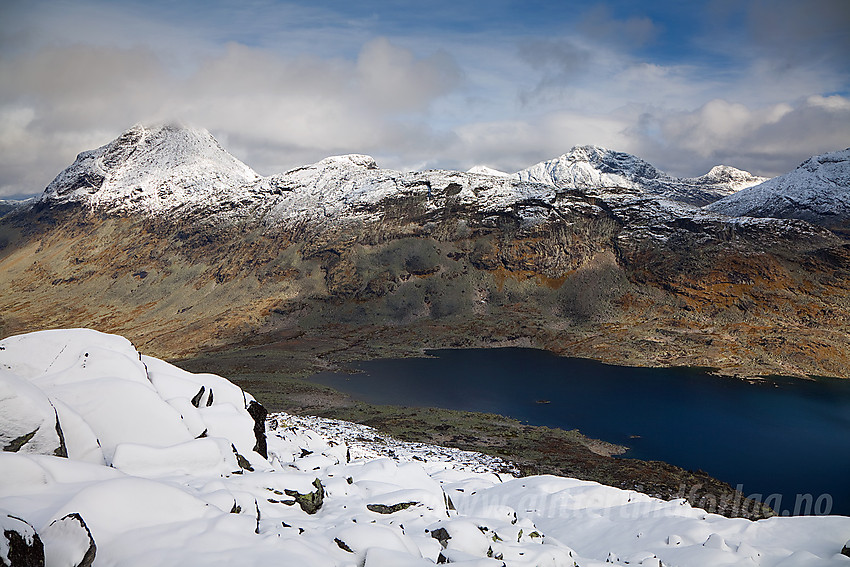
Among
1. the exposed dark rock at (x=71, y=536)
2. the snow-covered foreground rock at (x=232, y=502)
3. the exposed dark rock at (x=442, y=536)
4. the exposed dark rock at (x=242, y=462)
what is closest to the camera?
the exposed dark rock at (x=71, y=536)

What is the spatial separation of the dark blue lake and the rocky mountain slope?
427 inches

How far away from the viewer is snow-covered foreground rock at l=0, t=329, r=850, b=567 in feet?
29.7

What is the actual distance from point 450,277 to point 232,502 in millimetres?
134851

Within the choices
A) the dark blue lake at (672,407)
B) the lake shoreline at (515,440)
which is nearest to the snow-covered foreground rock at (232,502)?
the lake shoreline at (515,440)

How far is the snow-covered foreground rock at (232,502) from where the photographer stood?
9.06 m

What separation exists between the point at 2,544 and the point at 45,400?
613 centimetres

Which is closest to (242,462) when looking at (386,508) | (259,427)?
(259,427)

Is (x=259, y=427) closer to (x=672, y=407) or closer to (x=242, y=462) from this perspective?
(x=242, y=462)

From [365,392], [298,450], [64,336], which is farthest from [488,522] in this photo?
[365,392]

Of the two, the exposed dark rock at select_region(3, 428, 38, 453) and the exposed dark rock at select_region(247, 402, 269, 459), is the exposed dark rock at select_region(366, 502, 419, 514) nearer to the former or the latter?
the exposed dark rock at select_region(247, 402, 269, 459)

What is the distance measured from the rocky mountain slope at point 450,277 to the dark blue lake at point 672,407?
10836 millimetres

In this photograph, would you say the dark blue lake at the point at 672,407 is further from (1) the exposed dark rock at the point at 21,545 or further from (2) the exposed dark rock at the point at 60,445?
(1) the exposed dark rock at the point at 21,545

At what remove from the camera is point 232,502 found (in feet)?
36.7

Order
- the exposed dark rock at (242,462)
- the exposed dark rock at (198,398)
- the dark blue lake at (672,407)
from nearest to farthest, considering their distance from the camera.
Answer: the exposed dark rock at (242,462)
the exposed dark rock at (198,398)
the dark blue lake at (672,407)
